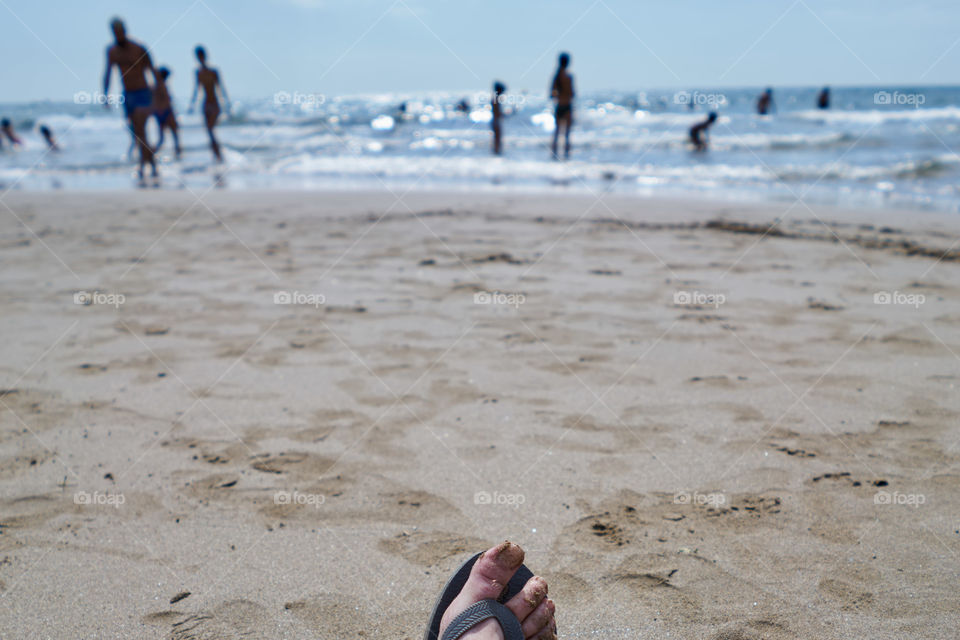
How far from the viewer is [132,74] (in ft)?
28.5

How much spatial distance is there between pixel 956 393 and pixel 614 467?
162cm

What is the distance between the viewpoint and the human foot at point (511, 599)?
135 centimetres

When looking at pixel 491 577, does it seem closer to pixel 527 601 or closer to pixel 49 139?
pixel 527 601

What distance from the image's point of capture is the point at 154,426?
2449 millimetres

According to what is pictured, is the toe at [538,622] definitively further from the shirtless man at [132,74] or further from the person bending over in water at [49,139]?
the person bending over in water at [49,139]

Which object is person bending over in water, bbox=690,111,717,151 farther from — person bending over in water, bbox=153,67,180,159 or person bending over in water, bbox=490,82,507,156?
person bending over in water, bbox=153,67,180,159

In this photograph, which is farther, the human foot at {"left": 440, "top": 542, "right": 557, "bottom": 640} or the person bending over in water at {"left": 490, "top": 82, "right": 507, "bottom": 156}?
the person bending over in water at {"left": 490, "top": 82, "right": 507, "bottom": 156}

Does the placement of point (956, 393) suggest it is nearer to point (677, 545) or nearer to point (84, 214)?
point (677, 545)

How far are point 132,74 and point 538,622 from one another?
9840mm

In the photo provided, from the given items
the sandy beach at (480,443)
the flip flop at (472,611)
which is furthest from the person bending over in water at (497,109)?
the flip flop at (472,611)

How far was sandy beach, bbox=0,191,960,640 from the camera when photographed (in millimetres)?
1571

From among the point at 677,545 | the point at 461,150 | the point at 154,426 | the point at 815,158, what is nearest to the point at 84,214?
the point at 154,426

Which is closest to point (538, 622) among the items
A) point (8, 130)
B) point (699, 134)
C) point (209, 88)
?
point (209, 88)

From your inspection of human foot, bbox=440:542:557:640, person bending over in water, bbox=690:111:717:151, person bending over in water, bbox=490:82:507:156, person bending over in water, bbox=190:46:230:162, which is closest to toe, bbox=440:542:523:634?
human foot, bbox=440:542:557:640
